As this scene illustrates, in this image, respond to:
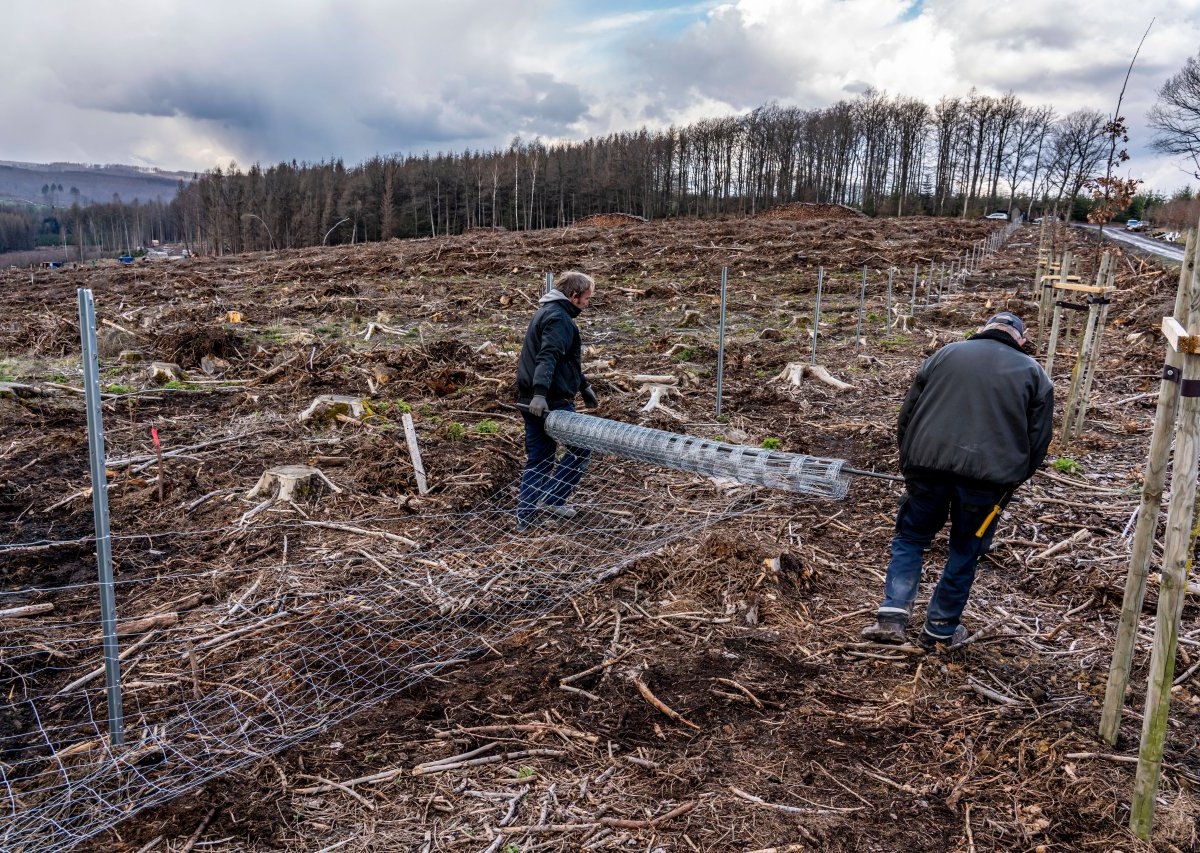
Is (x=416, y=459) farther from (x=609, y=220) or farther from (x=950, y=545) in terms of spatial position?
(x=609, y=220)

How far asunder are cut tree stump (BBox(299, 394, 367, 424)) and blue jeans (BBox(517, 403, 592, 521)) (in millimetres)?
3542

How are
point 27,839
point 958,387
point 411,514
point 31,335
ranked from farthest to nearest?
point 31,335, point 411,514, point 958,387, point 27,839

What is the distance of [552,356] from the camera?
213 inches

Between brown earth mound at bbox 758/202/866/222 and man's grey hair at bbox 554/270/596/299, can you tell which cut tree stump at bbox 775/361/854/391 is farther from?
brown earth mound at bbox 758/202/866/222

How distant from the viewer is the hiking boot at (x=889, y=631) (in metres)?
4.09

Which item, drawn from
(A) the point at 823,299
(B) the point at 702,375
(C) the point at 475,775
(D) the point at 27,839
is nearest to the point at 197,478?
(D) the point at 27,839

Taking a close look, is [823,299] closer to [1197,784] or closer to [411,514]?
[411,514]

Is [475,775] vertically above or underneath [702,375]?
underneath

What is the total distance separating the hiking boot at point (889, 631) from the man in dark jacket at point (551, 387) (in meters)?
2.49

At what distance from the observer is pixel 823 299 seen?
19.5 metres

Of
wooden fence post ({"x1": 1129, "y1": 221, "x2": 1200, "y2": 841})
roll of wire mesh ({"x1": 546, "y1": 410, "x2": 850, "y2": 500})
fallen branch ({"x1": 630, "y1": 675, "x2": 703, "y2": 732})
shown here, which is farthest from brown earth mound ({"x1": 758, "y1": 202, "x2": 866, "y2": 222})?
wooden fence post ({"x1": 1129, "y1": 221, "x2": 1200, "y2": 841})

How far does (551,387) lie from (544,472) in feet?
2.37

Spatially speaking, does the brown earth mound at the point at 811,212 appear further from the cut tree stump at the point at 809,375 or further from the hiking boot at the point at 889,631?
the hiking boot at the point at 889,631

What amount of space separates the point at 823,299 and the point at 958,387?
54.3 ft
